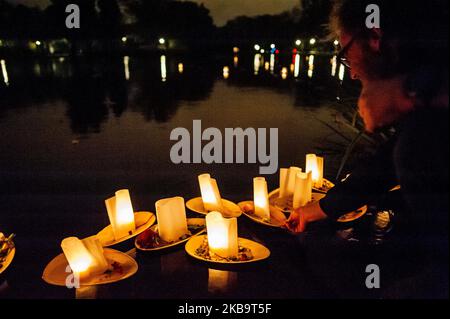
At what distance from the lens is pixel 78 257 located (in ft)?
5.13

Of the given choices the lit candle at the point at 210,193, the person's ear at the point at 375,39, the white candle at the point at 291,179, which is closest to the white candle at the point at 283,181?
the white candle at the point at 291,179

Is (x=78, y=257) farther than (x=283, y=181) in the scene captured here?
No

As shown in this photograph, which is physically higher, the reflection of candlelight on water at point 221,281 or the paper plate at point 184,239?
the paper plate at point 184,239

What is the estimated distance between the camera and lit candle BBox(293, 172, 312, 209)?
7.02 ft

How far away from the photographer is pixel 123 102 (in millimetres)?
8461

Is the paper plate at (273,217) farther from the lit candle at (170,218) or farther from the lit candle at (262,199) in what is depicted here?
the lit candle at (170,218)

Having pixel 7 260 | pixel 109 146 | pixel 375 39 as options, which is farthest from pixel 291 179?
pixel 109 146

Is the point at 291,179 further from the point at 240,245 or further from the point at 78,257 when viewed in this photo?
the point at 78,257

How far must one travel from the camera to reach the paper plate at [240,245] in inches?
66.0

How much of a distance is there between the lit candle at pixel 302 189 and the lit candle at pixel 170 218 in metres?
0.75

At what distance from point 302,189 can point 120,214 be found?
1.12 m

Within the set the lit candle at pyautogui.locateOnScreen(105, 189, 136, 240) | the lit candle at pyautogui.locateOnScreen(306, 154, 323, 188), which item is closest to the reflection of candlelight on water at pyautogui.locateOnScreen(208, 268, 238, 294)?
the lit candle at pyautogui.locateOnScreen(105, 189, 136, 240)
